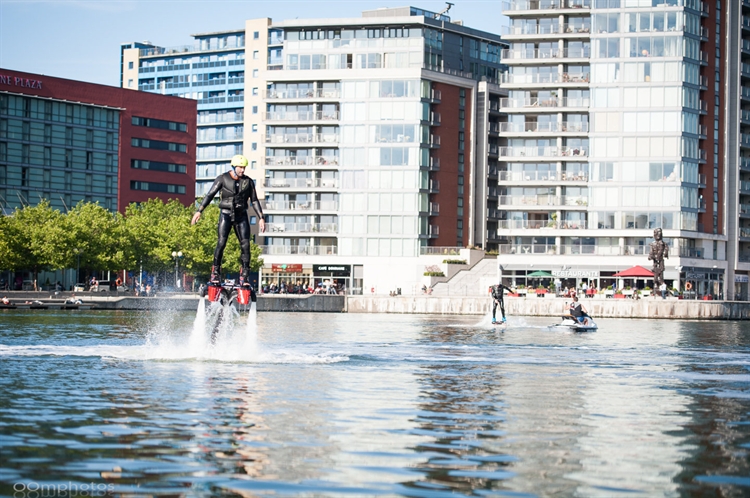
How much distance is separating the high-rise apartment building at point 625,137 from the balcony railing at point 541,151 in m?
0.11

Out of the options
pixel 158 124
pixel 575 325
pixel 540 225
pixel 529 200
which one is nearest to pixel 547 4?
pixel 529 200

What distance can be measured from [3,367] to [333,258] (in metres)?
122

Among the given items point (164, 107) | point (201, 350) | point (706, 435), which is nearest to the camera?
point (706, 435)

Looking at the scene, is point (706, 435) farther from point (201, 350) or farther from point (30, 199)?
point (30, 199)

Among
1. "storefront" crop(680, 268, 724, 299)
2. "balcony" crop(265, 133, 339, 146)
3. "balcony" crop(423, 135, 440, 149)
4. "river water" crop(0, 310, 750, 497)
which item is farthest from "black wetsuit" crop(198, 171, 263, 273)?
"balcony" crop(265, 133, 339, 146)

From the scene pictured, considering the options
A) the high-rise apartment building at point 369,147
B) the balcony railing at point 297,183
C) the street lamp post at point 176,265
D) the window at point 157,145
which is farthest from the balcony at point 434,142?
the window at point 157,145

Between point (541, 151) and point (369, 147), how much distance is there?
2249cm

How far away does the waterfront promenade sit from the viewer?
98312 mm

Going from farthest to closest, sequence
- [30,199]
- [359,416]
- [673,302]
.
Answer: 1. [30,199]
2. [673,302]
3. [359,416]

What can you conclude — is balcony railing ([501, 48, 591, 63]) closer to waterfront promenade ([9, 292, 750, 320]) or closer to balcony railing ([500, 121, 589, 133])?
balcony railing ([500, 121, 589, 133])

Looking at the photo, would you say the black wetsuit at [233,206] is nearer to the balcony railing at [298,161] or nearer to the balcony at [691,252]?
the balcony at [691,252]

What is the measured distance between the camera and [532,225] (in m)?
134

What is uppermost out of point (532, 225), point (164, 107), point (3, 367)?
point (164, 107)

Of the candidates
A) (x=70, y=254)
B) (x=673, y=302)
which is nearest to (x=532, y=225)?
(x=673, y=302)
